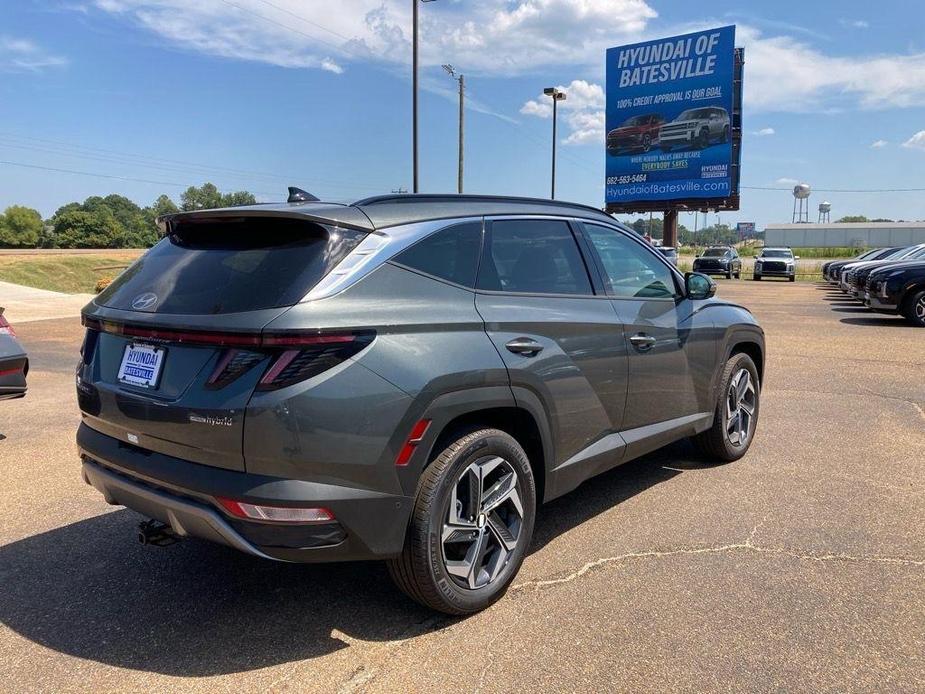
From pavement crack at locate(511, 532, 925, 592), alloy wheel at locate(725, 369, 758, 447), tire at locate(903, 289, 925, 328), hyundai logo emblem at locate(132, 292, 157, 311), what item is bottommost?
pavement crack at locate(511, 532, 925, 592)

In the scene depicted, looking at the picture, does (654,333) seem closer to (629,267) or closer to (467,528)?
(629,267)

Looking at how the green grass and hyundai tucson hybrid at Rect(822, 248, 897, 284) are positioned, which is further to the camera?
the green grass

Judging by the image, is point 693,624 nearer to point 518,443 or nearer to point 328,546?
point 518,443

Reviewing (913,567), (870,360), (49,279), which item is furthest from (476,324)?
(49,279)

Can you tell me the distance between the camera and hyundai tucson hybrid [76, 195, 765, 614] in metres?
2.50

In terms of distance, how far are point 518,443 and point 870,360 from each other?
335 inches

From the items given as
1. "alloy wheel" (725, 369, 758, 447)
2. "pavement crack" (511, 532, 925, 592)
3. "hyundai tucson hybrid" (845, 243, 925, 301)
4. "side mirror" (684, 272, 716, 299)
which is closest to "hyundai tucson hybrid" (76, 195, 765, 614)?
"pavement crack" (511, 532, 925, 592)

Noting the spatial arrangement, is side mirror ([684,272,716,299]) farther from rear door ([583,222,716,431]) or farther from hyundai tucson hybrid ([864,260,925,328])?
hyundai tucson hybrid ([864,260,925,328])

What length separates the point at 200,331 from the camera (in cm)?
260

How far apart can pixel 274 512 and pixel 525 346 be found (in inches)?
→ 51.3

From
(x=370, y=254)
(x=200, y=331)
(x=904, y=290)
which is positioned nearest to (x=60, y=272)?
(x=904, y=290)

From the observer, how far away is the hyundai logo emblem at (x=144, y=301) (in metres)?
2.92

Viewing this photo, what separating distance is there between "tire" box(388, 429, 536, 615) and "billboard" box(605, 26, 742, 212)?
132 ft

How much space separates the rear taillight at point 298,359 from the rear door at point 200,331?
0.13ft
